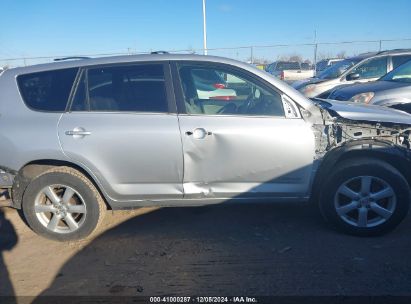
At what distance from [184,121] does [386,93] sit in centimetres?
477

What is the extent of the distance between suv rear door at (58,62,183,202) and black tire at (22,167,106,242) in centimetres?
15

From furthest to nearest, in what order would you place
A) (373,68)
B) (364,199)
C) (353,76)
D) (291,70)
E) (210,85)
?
(291,70) < (373,68) < (353,76) < (210,85) < (364,199)

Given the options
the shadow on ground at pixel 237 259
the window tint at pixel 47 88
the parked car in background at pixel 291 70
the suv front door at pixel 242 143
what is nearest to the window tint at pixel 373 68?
the shadow on ground at pixel 237 259

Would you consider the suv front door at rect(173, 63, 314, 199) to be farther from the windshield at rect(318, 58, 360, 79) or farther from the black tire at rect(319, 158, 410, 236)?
the windshield at rect(318, 58, 360, 79)

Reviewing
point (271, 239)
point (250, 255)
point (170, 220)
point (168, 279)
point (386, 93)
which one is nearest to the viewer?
point (168, 279)

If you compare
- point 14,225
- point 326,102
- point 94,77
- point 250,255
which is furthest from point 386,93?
point 14,225

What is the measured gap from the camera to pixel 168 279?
2824mm

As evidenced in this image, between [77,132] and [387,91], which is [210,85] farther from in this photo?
[387,91]

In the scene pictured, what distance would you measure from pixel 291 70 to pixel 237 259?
19.1 metres

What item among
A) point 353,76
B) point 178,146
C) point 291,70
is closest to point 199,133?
point 178,146

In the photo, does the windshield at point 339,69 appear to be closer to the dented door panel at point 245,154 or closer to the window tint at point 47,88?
the dented door panel at point 245,154

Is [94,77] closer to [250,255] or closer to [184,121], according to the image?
[184,121]

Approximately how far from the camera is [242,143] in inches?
124

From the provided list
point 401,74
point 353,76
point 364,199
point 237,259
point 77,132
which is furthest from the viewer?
point 353,76
